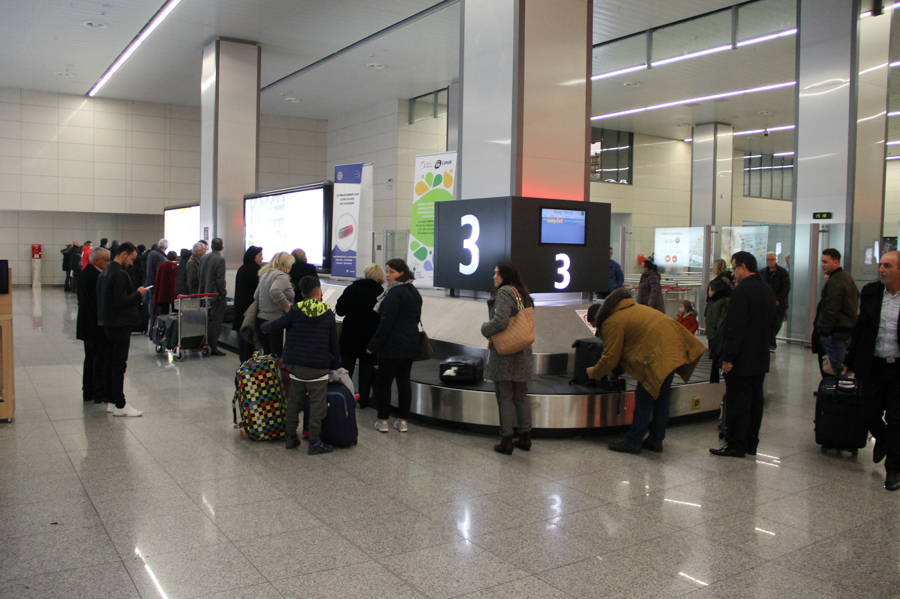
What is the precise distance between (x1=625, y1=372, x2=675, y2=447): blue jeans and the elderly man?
8153mm

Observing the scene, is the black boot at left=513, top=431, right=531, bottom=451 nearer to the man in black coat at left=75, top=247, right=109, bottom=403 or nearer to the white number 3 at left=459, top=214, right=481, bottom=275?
the white number 3 at left=459, top=214, right=481, bottom=275

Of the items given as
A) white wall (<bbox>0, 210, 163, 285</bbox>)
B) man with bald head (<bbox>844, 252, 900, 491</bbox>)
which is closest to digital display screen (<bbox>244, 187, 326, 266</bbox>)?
man with bald head (<bbox>844, 252, 900, 491</bbox>)

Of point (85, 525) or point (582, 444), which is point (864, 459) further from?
point (85, 525)

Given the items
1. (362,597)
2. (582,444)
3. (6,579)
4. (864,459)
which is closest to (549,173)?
(582,444)

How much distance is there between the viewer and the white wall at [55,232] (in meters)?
23.0

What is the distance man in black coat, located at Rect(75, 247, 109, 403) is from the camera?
688 centimetres

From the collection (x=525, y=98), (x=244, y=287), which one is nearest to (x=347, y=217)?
(x=244, y=287)

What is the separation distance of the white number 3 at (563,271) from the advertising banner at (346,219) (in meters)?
4.24

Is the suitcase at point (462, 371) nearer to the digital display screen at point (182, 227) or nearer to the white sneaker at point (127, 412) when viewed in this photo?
the white sneaker at point (127, 412)

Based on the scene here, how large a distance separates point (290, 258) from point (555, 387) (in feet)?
11.7

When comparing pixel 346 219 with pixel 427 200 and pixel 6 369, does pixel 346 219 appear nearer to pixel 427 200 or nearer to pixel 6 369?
pixel 427 200

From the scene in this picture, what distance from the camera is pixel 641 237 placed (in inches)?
726

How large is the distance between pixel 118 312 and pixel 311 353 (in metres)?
2.35

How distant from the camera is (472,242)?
8039mm
